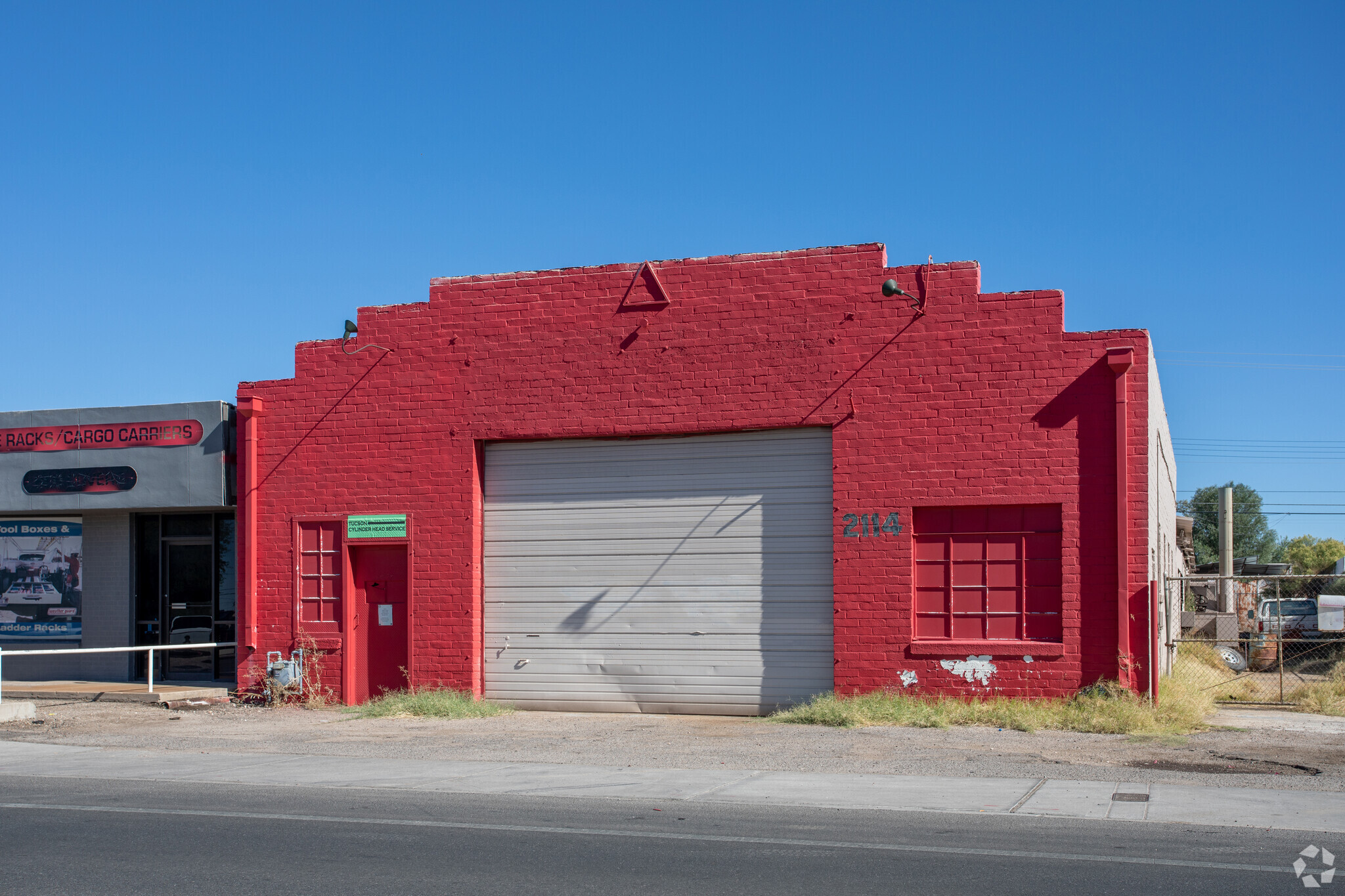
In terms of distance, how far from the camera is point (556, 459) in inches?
694

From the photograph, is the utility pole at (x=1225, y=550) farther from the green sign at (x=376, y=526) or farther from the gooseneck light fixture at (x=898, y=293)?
the green sign at (x=376, y=526)

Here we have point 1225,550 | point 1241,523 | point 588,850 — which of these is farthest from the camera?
point 1241,523

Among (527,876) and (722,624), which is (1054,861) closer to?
(527,876)

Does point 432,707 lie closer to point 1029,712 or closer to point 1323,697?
point 1029,712

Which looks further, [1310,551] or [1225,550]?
[1310,551]

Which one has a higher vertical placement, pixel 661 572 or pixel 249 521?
pixel 249 521

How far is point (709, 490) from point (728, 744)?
13.7ft

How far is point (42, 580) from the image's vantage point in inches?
845

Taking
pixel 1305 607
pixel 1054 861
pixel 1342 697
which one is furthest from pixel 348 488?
pixel 1305 607

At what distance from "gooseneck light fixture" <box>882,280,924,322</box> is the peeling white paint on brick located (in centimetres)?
454

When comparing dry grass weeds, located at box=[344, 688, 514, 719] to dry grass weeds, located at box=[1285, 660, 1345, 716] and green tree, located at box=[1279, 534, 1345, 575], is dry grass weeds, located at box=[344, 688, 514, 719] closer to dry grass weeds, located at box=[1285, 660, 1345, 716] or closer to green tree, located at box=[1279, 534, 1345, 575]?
dry grass weeds, located at box=[1285, 660, 1345, 716]

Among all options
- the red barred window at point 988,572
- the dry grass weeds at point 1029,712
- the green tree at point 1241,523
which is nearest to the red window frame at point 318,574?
the dry grass weeds at point 1029,712

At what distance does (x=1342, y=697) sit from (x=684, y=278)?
10777mm

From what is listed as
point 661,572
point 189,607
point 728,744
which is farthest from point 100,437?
point 728,744
